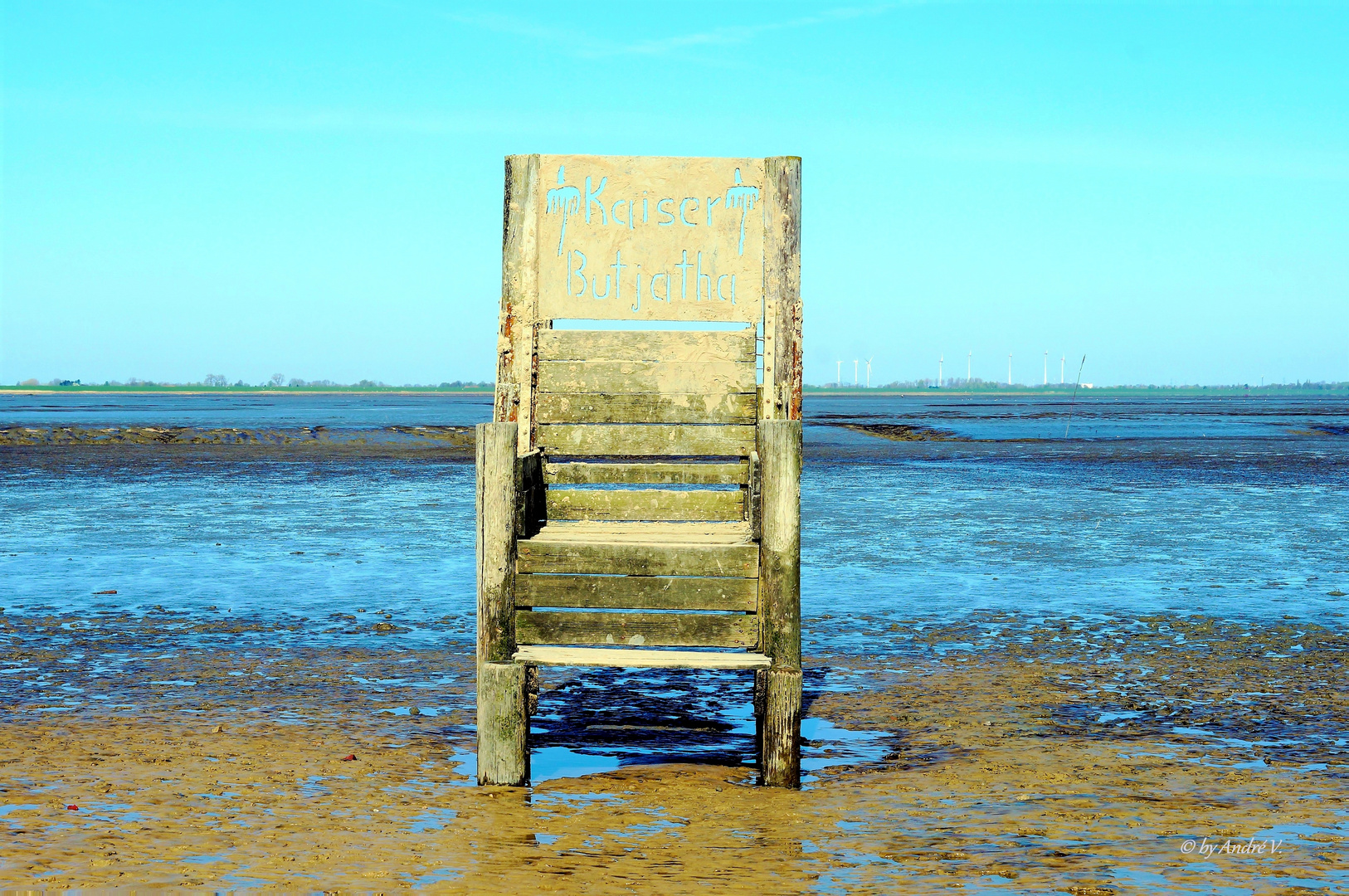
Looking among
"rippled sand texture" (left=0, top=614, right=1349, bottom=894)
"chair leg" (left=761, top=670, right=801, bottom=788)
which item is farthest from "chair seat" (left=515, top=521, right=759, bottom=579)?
"rippled sand texture" (left=0, top=614, right=1349, bottom=894)

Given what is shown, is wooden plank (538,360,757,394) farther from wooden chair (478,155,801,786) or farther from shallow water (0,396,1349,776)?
shallow water (0,396,1349,776)

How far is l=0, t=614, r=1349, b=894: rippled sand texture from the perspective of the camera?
4.71 metres

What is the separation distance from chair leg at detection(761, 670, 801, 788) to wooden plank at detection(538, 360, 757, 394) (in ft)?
6.28

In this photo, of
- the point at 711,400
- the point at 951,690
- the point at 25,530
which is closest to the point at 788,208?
the point at 711,400

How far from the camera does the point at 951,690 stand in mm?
7891

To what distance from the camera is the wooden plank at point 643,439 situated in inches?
279

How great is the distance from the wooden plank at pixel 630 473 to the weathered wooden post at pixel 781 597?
4.38ft

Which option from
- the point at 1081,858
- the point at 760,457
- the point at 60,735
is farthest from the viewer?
the point at 60,735

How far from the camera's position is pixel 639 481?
7.62 metres

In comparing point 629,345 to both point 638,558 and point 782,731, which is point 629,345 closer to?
point 638,558

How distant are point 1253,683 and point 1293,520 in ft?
36.2

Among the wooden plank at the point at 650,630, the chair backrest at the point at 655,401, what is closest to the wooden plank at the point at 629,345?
the chair backrest at the point at 655,401

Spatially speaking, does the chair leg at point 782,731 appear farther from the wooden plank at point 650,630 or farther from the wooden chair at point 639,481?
the wooden plank at point 650,630

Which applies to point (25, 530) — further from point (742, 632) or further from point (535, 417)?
point (742, 632)
